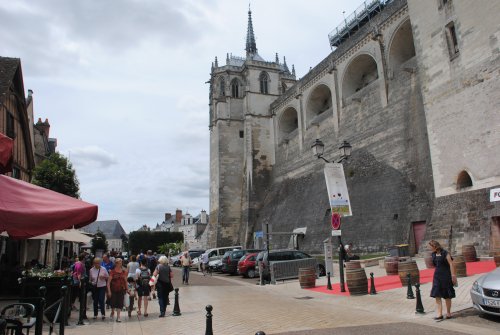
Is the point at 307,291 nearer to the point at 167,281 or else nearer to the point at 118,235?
the point at 167,281

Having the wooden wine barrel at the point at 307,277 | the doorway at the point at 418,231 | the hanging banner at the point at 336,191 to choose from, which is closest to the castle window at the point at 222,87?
the doorway at the point at 418,231

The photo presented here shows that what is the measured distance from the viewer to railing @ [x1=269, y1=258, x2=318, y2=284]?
50.8 feet

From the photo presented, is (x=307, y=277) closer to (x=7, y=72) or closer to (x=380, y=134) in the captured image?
(x=7, y=72)

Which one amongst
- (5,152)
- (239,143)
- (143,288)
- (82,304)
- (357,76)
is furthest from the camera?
(239,143)

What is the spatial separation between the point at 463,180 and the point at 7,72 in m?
17.5

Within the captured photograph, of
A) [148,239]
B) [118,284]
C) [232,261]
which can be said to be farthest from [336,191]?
[148,239]

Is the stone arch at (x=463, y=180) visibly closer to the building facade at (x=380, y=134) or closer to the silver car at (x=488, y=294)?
the building facade at (x=380, y=134)

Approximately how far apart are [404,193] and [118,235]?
2307 inches

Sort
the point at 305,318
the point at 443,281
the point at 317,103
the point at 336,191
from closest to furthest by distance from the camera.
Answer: the point at 443,281 < the point at 305,318 < the point at 336,191 < the point at 317,103

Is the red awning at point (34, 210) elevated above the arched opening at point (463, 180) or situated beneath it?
situated beneath

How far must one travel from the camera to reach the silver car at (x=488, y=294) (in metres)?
6.24

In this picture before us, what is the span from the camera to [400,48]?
23.6 metres

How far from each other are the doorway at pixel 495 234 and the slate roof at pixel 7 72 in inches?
654

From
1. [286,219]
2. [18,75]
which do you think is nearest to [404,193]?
[286,219]
